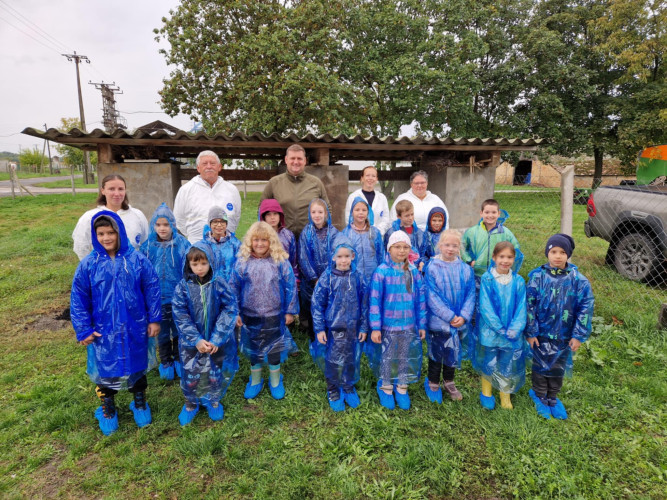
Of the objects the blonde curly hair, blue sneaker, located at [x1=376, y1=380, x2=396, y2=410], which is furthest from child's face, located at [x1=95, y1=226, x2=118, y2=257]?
blue sneaker, located at [x1=376, y1=380, x2=396, y2=410]

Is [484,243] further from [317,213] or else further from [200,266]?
[200,266]

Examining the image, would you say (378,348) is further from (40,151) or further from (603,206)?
(40,151)

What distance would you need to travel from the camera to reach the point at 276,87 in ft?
41.4

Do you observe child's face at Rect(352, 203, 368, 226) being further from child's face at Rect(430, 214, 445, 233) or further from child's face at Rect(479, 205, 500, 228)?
child's face at Rect(479, 205, 500, 228)

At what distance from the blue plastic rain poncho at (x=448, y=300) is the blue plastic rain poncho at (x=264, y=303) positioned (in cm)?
110

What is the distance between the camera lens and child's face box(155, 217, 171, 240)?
306 centimetres

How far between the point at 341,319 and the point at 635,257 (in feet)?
17.4

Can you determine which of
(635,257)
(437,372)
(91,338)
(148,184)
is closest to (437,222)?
(437,372)

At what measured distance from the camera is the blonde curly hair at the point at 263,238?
291cm

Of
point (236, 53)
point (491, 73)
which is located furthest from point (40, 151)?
point (491, 73)

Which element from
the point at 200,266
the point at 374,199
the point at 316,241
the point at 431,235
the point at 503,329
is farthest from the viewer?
the point at 374,199

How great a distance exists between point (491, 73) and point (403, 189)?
12.2 meters

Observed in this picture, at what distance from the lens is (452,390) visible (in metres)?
3.01

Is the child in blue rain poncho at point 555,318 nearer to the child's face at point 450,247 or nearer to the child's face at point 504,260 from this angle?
the child's face at point 504,260
